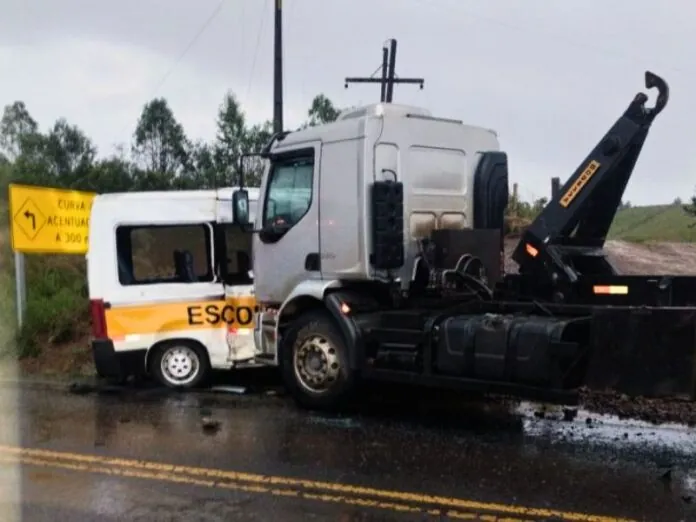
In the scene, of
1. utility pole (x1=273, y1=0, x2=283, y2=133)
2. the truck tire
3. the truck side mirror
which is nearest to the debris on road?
the truck tire

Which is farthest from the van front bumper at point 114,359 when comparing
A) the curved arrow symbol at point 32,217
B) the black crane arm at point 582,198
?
the black crane arm at point 582,198

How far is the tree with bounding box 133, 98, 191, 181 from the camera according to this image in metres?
26.9

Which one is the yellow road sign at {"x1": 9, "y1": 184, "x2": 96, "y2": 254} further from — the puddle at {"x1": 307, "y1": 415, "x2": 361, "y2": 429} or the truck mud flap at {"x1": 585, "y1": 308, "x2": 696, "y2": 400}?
the truck mud flap at {"x1": 585, "y1": 308, "x2": 696, "y2": 400}

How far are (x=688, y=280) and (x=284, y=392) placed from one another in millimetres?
4675

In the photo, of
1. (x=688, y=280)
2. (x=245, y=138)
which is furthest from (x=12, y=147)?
(x=688, y=280)

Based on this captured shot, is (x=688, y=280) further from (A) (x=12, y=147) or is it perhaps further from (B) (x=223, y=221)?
(A) (x=12, y=147)

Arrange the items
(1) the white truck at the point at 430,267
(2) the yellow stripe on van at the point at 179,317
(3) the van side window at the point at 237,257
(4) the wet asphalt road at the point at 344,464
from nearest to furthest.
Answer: (4) the wet asphalt road at the point at 344,464 → (1) the white truck at the point at 430,267 → (2) the yellow stripe on van at the point at 179,317 → (3) the van side window at the point at 237,257

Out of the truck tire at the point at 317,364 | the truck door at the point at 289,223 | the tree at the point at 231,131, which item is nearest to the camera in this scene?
the truck tire at the point at 317,364

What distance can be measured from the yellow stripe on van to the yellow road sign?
2981 millimetres

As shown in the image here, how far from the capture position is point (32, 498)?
5875 mm

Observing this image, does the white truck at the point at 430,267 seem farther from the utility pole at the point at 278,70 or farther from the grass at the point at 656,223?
the grass at the point at 656,223

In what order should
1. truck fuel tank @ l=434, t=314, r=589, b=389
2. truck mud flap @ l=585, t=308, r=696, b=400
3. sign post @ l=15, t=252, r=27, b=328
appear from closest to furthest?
truck mud flap @ l=585, t=308, r=696, b=400 → truck fuel tank @ l=434, t=314, r=589, b=389 → sign post @ l=15, t=252, r=27, b=328

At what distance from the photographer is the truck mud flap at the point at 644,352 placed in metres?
6.41

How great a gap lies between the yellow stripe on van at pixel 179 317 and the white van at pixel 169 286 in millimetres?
12
